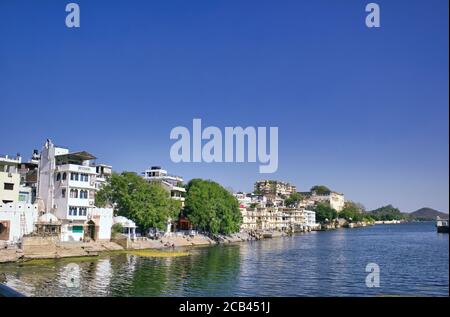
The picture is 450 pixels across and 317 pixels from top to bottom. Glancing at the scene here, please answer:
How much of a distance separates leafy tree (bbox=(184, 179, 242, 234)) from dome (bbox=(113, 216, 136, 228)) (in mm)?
10959

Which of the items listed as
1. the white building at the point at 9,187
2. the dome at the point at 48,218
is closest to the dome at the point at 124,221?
the dome at the point at 48,218

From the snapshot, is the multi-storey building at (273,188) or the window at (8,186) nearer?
the window at (8,186)

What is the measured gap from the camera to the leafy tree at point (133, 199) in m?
37.9

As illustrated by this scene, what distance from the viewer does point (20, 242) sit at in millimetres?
27297

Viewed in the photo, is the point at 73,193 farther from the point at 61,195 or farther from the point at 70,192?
the point at 61,195

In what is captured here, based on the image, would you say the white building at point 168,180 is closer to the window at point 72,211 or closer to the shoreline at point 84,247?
the shoreline at point 84,247

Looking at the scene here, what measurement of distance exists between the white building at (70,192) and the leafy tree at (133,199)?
11.4ft

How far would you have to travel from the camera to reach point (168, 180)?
52500mm

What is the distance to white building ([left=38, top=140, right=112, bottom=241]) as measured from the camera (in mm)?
32344

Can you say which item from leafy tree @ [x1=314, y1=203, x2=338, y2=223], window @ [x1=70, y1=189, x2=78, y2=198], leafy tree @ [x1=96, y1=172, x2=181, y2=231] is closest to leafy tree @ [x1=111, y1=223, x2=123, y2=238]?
leafy tree @ [x1=96, y1=172, x2=181, y2=231]

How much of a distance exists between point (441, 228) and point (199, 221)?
4780 cm

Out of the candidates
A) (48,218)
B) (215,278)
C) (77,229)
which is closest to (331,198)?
(77,229)

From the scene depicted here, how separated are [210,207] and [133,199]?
11.4 metres
